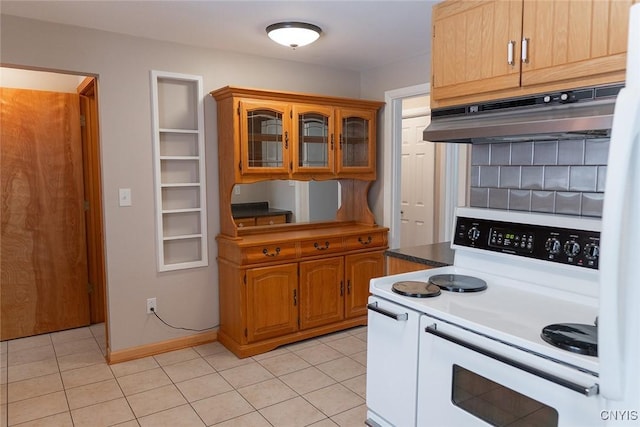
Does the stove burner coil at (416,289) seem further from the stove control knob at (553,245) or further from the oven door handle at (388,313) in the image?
the stove control knob at (553,245)

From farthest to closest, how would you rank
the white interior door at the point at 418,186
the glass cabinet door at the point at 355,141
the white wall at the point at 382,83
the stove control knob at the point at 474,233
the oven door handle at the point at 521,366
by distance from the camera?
1. the white interior door at the point at 418,186
2. the glass cabinet door at the point at 355,141
3. the white wall at the point at 382,83
4. the stove control knob at the point at 474,233
5. the oven door handle at the point at 521,366

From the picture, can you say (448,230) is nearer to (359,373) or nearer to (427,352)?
(359,373)

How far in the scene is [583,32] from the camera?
158 centimetres

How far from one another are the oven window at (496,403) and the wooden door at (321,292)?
1951 millimetres

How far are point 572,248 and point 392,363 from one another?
0.81m

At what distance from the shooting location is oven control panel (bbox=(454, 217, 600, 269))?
1.61 metres

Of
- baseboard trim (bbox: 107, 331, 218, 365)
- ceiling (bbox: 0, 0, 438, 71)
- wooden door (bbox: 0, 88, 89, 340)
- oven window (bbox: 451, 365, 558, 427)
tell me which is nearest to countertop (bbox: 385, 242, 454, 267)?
oven window (bbox: 451, 365, 558, 427)

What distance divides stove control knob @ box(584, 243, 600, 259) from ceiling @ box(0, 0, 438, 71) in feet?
5.08

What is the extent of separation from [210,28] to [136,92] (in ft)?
2.27

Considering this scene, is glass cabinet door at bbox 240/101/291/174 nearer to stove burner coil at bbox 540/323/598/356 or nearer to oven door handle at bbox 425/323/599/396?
oven door handle at bbox 425/323/599/396

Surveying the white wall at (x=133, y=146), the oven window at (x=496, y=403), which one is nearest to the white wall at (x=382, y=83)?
the white wall at (x=133, y=146)

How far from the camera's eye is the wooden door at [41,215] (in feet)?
11.2

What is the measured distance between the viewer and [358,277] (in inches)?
144

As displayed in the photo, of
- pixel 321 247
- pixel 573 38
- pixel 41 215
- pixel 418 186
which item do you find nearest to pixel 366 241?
pixel 321 247
